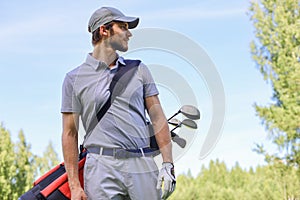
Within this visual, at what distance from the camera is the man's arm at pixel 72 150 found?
3.55m

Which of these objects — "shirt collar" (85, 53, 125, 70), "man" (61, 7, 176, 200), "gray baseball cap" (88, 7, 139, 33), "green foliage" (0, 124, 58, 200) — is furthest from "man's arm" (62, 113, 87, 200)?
"green foliage" (0, 124, 58, 200)

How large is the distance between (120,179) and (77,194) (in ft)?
0.90

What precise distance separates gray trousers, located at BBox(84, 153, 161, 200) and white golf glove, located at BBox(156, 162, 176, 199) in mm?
49

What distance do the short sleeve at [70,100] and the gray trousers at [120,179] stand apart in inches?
12.2

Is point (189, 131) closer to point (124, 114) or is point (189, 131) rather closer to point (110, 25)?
point (124, 114)

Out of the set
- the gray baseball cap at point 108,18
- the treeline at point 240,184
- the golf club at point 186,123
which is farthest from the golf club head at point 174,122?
the treeline at point 240,184

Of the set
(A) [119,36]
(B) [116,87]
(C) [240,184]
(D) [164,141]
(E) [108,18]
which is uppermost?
(C) [240,184]

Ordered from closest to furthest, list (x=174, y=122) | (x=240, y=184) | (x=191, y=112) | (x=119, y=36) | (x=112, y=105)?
(x=112, y=105)
(x=119, y=36)
(x=191, y=112)
(x=174, y=122)
(x=240, y=184)

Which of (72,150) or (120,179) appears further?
(72,150)

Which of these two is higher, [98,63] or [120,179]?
[98,63]

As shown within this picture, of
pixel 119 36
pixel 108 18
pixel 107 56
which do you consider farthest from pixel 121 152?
pixel 108 18

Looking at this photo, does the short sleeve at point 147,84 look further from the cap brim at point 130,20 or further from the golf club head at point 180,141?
the golf club head at point 180,141

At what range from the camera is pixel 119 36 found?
12.1 ft

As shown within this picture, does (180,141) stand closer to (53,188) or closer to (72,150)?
(72,150)
